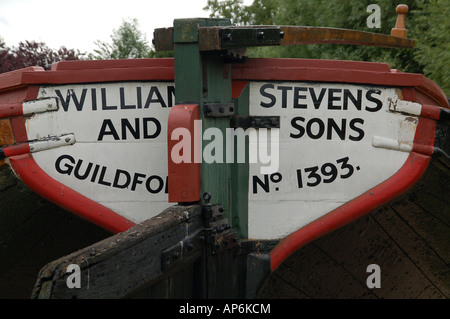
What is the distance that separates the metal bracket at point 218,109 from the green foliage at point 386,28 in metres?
8.37

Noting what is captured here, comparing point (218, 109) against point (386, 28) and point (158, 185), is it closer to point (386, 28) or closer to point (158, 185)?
point (158, 185)

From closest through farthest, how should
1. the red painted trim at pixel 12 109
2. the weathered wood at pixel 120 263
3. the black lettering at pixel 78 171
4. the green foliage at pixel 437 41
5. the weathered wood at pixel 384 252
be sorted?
the weathered wood at pixel 120 263
the red painted trim at pixel 12 109
the black lettering at pixel 78 171
the weathered wood at pixel 384 252
the green foliage at pixel 437 41

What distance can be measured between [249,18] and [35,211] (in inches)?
1009

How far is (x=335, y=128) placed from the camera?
3451 millimetres

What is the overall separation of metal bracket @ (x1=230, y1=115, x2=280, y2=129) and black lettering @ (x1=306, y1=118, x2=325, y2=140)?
7.7 inches

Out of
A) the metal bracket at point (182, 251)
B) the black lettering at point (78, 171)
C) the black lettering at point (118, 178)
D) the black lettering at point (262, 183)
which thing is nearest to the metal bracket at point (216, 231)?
the metal bracket at point (182, 251)

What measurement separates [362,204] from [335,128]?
0.50 metres

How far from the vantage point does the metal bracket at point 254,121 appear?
333cm

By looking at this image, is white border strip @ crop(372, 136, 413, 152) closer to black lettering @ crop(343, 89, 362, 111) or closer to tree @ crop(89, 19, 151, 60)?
black lettering @ crop(343, 89, 362, 111)

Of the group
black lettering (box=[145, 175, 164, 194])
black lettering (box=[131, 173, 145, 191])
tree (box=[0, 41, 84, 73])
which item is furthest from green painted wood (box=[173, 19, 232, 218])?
tree (box=[0, 41, 84, 73])

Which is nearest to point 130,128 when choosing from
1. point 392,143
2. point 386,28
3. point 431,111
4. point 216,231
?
point 216,231

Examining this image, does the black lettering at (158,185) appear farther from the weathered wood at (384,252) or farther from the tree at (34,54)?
the tree at (34,54)

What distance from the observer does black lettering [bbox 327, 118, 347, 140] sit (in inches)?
136

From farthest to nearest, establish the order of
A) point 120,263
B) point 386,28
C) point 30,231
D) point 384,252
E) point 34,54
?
1. point 34,54
2. point 386,28
3. point 384,252
4. point 30,231
5. point 120,263
